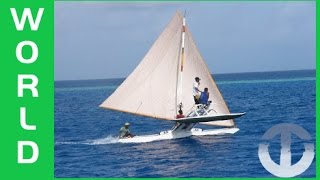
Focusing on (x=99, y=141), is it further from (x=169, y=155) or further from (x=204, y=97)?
(x=169, y=155)

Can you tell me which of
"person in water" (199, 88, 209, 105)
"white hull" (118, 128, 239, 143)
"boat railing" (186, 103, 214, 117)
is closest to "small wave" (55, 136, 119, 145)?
"white hull" (118, 128, 239, 143)

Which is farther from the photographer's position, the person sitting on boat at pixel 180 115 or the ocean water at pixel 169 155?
the person sitting on boat at pixel 180 115

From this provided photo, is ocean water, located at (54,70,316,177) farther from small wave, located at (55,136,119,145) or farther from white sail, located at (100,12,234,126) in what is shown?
white sail, located at (100,12,234,126)

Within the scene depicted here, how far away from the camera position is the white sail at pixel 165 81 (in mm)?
43188

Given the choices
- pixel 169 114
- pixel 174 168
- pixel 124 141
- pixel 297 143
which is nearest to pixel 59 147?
pixel 124 141

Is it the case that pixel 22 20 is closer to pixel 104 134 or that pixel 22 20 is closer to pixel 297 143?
pixel 297 143

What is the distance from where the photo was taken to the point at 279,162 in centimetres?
3516

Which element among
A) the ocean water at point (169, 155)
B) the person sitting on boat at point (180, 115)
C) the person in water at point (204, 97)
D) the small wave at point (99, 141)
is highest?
the person in water at point (204, 97)

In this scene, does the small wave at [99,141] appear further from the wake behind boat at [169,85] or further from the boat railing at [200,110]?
the boat railing at [200,110]

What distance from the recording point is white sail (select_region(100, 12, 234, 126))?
43.2m

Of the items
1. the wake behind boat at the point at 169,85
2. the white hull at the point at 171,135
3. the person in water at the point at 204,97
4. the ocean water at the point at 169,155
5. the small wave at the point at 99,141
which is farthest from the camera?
the small wave at the point at 99,141

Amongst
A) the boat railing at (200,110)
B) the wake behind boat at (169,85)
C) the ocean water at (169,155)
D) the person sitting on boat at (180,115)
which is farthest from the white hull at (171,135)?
the boat railing at (200,110)

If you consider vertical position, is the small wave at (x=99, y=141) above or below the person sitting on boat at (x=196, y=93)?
below

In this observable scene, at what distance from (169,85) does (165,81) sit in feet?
1.23
